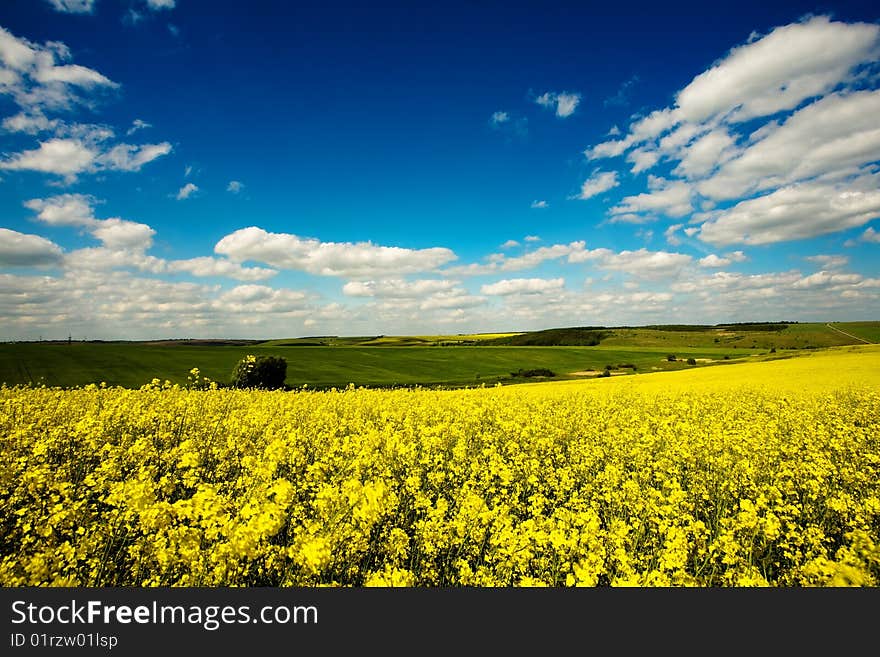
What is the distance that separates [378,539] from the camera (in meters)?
5.04

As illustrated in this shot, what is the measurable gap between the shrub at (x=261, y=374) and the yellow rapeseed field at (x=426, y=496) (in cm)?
2537

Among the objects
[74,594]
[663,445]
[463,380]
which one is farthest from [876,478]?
[463,380]

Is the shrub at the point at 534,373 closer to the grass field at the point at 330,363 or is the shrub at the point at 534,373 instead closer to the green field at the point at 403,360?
the green field at the point at 403,360

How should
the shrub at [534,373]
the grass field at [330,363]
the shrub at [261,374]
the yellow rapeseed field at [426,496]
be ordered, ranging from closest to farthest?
the yellow rapeseed field at [426,496], the shrub at [261,374], the grass field at [330,363], the shrub at [534,373]

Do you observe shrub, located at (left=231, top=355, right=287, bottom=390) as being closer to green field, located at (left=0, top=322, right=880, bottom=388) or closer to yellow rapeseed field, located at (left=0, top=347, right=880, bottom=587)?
green field, located at (left=0, top=322, right=880, bottom=388)

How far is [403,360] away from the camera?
2483 inches

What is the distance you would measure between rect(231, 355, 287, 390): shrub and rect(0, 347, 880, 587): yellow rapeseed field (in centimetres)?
2537

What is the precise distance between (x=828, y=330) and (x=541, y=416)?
98.5m

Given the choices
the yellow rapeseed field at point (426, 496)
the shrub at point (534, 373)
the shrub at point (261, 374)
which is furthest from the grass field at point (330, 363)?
the yellow rapeseed field at point (426, 496)

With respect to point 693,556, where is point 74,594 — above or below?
above

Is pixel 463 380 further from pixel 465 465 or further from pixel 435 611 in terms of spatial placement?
pixel 435 611

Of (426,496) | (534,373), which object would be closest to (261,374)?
(534,373)

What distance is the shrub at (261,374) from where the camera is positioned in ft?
124

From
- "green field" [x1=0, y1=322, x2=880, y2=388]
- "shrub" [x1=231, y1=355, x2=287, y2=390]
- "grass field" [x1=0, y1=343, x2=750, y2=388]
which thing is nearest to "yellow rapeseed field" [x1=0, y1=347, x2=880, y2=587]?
"shrub" [x1=231, y1=355, x2=287, y2=390]
